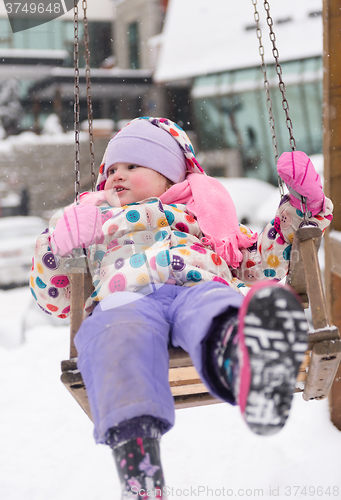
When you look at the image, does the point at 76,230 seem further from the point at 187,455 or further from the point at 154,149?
the point at 187,455

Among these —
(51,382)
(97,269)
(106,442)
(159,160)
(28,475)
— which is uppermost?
(159,160)

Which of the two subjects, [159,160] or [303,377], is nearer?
[303,377]

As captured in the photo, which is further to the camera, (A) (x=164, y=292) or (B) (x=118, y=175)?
(B) (x=118, y=175)

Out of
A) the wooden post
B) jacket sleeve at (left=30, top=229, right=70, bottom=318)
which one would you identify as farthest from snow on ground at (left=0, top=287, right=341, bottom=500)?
jacket sleeve at (left=30, top=229, right=70, bottom=318)

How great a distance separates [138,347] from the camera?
1023 millimetres

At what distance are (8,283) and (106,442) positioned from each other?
9.63 m

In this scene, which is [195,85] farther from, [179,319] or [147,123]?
[179,319]

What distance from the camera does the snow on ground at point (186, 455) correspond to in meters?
2.15

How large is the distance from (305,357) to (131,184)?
82cm

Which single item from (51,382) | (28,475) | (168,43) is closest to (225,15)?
(168,43)

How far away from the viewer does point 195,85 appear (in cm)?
1223

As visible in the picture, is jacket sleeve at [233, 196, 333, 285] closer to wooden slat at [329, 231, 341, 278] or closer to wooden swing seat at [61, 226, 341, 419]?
wooden swing seat at [61, 226, 341, 419]

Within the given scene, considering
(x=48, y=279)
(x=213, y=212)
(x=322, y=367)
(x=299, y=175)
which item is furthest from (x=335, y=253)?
(x=48, y=279)

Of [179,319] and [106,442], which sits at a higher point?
[179,319]
